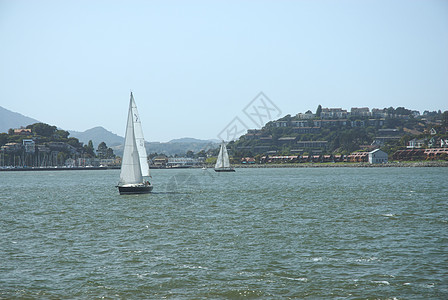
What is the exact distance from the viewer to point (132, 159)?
61.4 m

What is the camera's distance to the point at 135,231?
1415 inches

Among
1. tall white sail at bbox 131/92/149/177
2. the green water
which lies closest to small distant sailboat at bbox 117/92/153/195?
tall white sail at bbox 131/92/149/177

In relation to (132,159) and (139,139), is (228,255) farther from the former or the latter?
(139,139)

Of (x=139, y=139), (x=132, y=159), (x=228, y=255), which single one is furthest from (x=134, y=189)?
(x=228, y=255)

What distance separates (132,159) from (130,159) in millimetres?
246

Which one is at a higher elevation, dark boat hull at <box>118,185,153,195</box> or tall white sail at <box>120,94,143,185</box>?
tall white sail at <box>120,94,143,185</box>

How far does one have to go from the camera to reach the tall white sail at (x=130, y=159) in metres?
61.4

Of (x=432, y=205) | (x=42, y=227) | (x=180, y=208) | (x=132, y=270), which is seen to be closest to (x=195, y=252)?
(x=132, y=270)

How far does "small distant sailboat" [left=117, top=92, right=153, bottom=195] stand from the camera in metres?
61.5

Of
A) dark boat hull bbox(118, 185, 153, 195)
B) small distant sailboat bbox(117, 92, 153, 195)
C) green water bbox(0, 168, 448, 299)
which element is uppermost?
small distant sailboat bbox(117, 92, 153, 195)

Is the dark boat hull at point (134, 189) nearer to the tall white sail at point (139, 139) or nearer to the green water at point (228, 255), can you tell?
the tall white sail at point (139, 139)

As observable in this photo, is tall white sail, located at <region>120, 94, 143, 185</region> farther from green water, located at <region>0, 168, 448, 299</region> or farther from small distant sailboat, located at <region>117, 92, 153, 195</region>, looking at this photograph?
green water, located at <region>0, 168, 448, 299</region>

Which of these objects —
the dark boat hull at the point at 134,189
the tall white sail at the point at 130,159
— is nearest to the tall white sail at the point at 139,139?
the tall white sail at the point at 130,159

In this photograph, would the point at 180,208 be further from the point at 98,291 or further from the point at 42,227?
the point at 98,291
